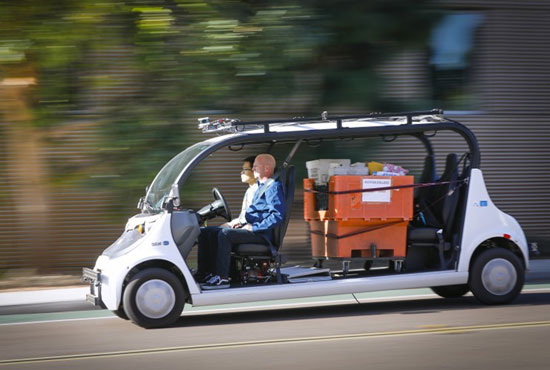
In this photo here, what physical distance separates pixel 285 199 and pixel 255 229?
0.43 metres

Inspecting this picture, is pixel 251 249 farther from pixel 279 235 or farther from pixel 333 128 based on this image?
pixel 333 128

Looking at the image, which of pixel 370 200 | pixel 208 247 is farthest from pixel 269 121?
pixel 208 247

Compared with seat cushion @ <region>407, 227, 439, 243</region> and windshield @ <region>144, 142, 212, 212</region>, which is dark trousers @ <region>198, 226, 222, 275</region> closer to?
windshield @ <region>144, 142, 212, 212</region>

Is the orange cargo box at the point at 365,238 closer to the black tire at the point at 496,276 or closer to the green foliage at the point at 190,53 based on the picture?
the black tire at the point at 496,276

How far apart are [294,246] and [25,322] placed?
411cm

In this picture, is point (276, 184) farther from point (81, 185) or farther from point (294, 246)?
point (294, 246)

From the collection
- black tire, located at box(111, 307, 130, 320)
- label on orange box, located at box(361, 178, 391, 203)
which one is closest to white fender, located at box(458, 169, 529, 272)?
label on orange box, located at box(361, 178, 391, 203)

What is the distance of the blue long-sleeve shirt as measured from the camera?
8609 millimetres

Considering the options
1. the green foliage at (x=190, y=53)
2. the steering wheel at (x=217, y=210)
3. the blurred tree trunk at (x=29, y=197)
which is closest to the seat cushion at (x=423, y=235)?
the green foliage at (x=190, y=53)

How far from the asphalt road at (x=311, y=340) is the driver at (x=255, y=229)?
51cm

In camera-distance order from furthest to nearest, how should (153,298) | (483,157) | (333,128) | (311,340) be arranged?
(483,157) < (333,128) < (153,298) < (311,340)

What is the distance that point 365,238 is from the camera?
891 centimetres

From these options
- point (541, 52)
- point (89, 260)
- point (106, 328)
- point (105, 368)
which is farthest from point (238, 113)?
point (541, 52)

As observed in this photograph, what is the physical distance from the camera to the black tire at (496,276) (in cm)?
908
